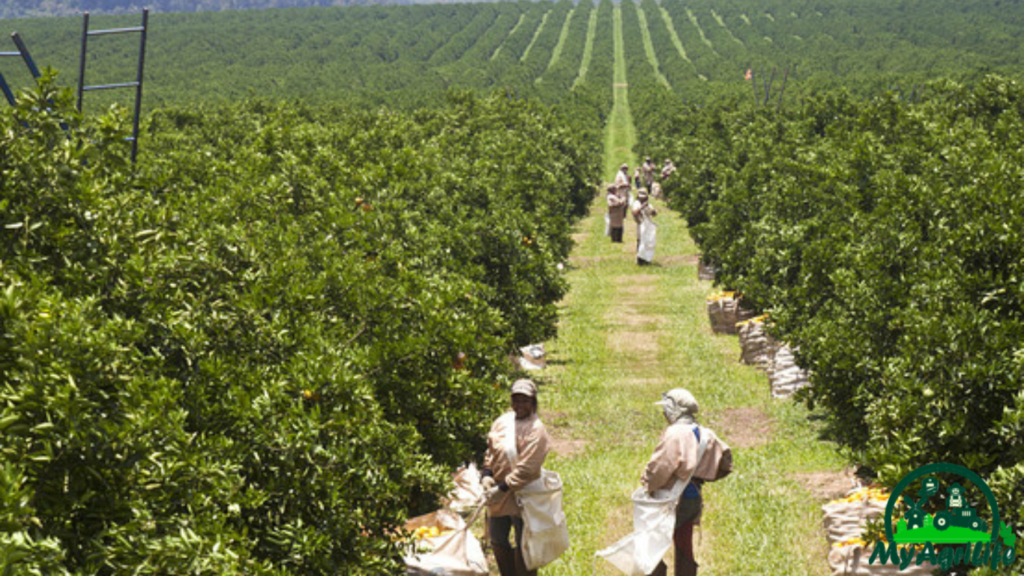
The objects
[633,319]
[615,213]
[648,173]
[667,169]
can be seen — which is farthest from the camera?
[648,173]

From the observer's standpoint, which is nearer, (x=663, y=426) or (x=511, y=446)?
(x=511, y=446)

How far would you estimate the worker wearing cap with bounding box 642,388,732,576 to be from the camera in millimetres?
9453

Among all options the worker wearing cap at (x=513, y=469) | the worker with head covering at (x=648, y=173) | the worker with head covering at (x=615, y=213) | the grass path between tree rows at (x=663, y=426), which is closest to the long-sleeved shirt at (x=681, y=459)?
the worker wearing cap at (x=513, y=469)

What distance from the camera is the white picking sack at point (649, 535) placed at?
9477 millimetres

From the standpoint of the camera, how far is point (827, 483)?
13.7 metres

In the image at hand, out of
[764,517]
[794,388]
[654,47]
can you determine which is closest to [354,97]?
[794,388]

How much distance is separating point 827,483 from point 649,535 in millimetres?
5059

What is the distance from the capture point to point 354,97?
66.8 metres

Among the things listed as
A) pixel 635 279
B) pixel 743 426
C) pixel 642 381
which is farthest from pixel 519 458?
pixel 635 279

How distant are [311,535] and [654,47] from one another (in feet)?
471

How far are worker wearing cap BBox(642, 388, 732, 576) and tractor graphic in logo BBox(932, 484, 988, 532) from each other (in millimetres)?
1818

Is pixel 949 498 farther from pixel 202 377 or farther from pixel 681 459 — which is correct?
pixel 202 377

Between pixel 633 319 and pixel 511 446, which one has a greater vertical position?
pixel 511 446

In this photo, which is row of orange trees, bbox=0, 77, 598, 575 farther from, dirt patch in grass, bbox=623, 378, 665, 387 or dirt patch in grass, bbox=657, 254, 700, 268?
dirt patch in grass, bbox=657, 254, 700, 268
